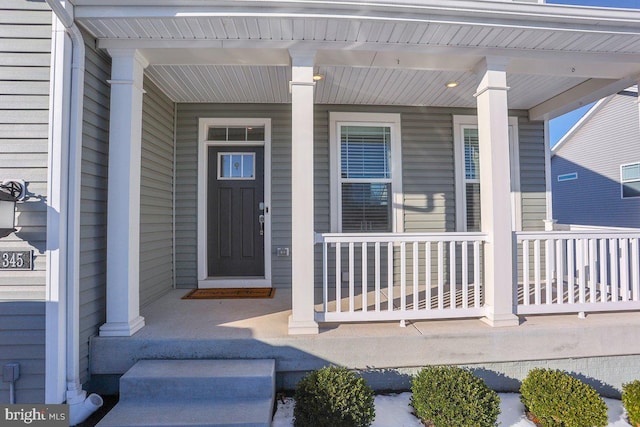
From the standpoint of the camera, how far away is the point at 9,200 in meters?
2.02

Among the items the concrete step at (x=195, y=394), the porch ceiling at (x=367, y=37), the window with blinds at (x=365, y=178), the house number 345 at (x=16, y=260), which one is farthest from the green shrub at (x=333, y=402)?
the porch ceiling at (x=367, y=37)

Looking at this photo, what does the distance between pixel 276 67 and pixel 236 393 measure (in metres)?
2.68

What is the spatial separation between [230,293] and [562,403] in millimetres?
3046

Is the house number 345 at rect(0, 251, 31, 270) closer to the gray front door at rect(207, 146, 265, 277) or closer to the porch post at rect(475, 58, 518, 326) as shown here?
the gray front door at rect(207, 146, 265, 277)

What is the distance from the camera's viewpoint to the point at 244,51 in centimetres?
258

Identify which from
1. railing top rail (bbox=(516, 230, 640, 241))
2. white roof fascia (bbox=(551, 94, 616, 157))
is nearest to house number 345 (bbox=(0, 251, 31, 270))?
railing top rail (bbox=(516, 230, 640, 241))

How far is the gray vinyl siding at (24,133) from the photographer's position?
6.96 feet

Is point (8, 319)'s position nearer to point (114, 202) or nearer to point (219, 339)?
point (114, 202)

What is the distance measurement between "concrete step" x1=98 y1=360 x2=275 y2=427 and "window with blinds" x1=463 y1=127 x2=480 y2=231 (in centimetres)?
322

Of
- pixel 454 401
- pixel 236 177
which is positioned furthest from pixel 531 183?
pixel 236 177

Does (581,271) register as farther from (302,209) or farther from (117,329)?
(117,329)

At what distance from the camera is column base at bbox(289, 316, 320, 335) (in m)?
2.46

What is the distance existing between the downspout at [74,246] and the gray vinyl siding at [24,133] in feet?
0.50

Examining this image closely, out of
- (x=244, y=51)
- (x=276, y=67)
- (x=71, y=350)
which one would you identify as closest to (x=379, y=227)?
Answer: (x=276, y=67)
